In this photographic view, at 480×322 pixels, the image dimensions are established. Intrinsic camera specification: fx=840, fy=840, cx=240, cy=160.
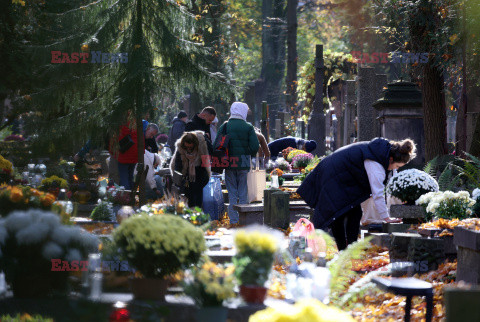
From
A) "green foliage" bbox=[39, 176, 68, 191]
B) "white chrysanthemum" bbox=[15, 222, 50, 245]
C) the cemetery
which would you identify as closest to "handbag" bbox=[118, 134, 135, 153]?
the cemetery

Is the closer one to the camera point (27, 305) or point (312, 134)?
point (27, 305)

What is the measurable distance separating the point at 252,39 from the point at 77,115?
5096 centimetres

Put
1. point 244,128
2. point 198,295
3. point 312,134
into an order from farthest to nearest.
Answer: point 312,134, point 244,128, point 198,295

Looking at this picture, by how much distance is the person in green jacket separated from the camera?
44.7 ft

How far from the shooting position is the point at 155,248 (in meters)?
5.85

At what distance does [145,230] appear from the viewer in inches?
234

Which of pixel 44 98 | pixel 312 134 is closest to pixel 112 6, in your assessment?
pixel 44 98

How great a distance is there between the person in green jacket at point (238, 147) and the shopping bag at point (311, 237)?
13.3 ft

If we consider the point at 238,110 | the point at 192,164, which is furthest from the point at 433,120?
the point at 192,164

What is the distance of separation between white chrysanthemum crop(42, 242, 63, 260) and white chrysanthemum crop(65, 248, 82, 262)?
0.06 meters

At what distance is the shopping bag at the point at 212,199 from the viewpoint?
14.4 meters

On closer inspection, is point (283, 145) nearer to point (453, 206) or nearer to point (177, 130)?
point (177, 130)

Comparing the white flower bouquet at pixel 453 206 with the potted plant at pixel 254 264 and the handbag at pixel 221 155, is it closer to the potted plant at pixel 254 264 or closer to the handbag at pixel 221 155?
the handbag at pixel 221 155

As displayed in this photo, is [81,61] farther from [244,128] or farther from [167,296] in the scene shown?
[167,296]
